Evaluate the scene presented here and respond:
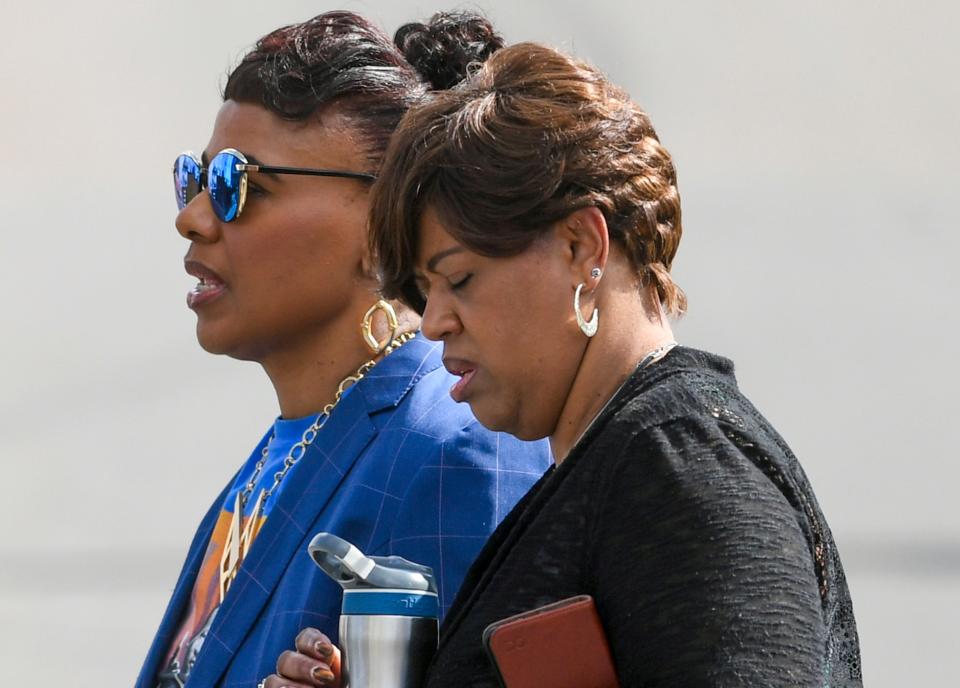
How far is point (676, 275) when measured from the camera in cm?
304

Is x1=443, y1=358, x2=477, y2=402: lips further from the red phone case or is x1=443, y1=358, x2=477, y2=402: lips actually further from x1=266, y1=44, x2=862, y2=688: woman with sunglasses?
the red phone case

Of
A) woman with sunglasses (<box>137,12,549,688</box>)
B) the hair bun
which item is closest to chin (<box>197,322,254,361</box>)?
woman with sunglasses (<box>137,12,549,688</box>)

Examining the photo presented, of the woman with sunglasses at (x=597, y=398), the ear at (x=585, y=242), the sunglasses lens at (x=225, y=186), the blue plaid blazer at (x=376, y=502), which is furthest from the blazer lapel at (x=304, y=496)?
the ear at (x=585, y=242)

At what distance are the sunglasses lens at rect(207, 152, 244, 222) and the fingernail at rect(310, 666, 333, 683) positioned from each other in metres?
0.69

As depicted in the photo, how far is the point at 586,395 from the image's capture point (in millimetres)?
1271

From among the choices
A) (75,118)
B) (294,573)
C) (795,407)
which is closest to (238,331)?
(294,573)

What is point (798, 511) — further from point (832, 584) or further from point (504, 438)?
point (504, 438)

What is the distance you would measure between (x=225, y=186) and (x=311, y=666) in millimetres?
708

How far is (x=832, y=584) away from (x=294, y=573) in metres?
0.69

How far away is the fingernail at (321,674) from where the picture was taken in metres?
1.30

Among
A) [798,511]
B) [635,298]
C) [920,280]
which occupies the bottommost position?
[920,280]

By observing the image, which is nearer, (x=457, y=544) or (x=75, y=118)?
(x=457, y=544)

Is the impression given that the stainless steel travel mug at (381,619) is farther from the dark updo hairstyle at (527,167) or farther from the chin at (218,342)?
the chin at (218,342)

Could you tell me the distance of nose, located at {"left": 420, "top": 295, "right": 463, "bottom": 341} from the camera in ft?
4.25
